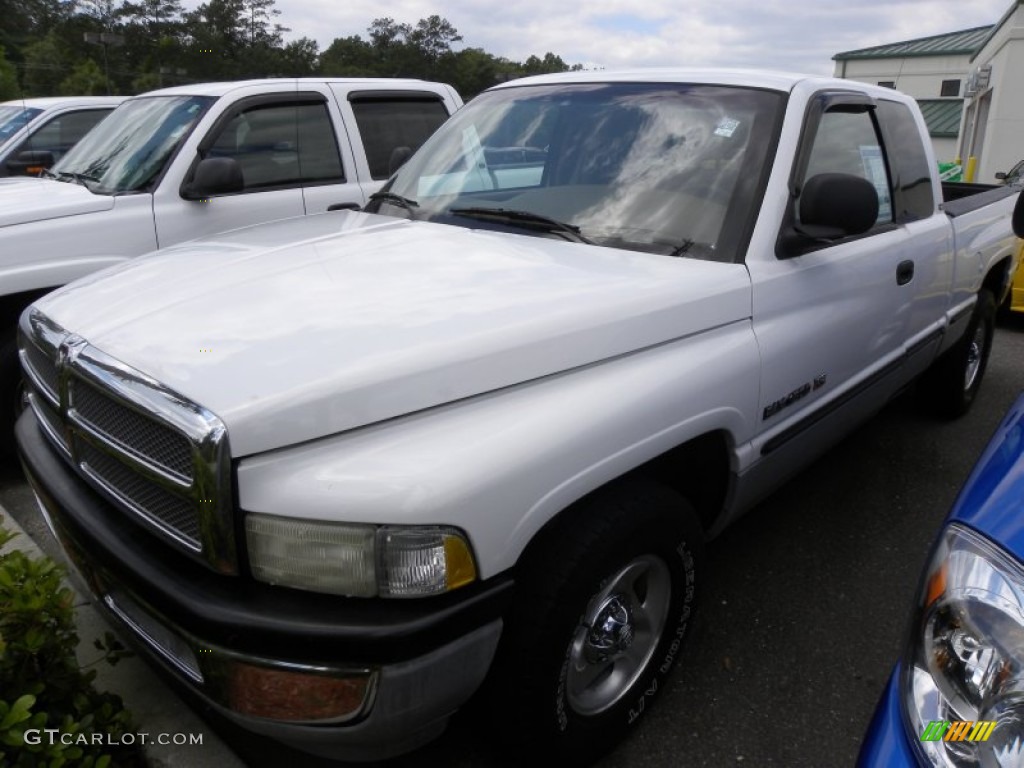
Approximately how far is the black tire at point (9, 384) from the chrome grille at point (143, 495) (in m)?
2.26

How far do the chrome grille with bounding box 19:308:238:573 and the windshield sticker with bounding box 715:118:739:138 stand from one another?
1970 millimetres

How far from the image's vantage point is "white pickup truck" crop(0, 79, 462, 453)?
4.00 m

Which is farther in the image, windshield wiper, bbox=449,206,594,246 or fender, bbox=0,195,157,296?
fender, bbox=0,195,157,296

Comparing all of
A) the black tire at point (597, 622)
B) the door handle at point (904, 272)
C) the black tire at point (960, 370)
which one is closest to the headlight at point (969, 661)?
the black tire at point (597, 622)

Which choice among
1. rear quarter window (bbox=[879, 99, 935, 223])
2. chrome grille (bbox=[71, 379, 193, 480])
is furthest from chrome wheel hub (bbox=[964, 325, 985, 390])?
chrome grille (bbox=[71, 379, 193, 480])

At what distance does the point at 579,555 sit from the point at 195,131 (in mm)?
3879

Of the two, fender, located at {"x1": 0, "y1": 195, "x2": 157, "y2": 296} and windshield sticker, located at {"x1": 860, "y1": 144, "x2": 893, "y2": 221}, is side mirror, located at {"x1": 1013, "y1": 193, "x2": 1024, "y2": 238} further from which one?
fender, located at {"x1": 0, "y1": 195, "x2": 157, "y2": 296}

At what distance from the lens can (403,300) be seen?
82.4 inches

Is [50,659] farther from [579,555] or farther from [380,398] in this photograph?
[579,555]

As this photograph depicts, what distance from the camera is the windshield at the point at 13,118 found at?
24.2ft

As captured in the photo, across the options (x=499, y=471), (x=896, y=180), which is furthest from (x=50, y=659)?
(x=896, y=180)

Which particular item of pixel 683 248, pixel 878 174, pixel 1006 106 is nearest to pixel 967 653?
pixel 683 248
